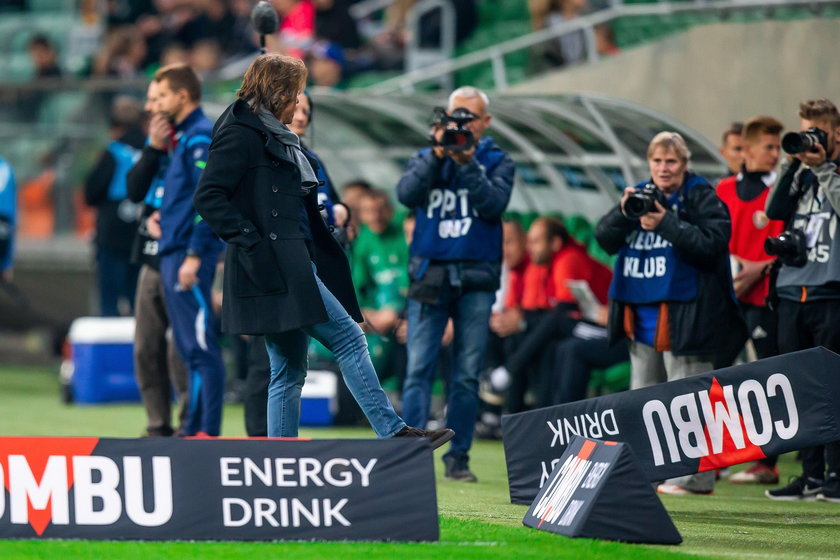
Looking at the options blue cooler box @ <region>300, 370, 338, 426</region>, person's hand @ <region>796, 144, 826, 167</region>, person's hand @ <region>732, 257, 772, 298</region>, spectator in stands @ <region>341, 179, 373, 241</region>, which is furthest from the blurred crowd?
person's hand @ <region>796, 144, 826, 167</region>

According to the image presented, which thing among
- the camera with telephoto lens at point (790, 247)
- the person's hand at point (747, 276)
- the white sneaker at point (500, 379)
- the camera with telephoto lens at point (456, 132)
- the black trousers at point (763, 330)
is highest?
the camera with telephoto lens at point (456, 132)

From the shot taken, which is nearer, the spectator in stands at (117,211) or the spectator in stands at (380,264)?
the spectator in stands at (380,264)

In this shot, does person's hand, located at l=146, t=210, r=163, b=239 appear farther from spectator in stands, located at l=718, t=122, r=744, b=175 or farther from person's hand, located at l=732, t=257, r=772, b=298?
spectator in stands, located at l=718, t=122, r=744, b=175

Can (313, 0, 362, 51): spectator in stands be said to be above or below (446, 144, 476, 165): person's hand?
above

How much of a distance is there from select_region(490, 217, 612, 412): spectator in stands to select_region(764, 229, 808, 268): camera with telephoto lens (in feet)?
10.5

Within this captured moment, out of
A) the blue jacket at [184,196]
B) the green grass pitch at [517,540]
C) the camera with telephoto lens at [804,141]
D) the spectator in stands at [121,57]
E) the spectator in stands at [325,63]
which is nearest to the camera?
the green grass pitch at [517,540]

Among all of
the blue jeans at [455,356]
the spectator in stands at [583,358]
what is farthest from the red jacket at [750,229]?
the spectator in stands at [583,358]

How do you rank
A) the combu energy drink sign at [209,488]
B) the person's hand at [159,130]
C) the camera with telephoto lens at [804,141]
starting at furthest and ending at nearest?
the person's hand at [159,130]
the camera with telephoto lens at [804,141]
the combu energy drink sign at [209,488]

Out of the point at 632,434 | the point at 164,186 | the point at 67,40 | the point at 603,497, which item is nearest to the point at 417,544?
the point at 603,497

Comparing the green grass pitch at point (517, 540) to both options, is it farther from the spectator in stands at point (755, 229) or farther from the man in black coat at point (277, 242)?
the spectator in stands at point (755, 229)

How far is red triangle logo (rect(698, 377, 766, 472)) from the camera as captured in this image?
7055 millimetres

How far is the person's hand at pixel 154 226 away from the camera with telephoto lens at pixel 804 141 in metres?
3.58

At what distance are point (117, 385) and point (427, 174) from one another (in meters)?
6.16

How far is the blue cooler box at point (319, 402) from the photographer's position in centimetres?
1222
